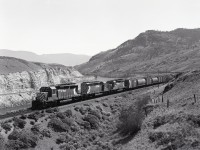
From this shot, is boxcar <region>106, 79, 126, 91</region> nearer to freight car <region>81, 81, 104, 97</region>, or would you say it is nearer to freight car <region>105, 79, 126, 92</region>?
freight car <region>105, 79, 126, 92</region>

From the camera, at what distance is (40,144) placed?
27.1m

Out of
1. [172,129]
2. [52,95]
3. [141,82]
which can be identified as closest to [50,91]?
[52,95]

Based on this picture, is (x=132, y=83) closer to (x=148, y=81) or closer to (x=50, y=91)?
(x=148, y=81)

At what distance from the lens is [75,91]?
45.9 m

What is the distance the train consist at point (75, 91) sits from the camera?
1459 inches

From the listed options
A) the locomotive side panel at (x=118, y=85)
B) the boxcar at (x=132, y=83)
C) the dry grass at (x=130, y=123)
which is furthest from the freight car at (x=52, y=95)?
the boxcar at (x=132, y=83)

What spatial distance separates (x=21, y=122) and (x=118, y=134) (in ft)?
39.2

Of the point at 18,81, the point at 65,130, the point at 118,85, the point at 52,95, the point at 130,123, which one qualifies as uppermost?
the point at 18,81

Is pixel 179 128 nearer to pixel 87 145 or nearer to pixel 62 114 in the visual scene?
pixel 87 145

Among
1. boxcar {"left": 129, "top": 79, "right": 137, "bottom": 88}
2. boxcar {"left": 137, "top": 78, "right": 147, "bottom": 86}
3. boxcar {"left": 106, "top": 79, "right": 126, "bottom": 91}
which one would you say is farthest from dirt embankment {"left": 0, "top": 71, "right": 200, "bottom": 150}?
boxcar {"left": 137, "top": 78, "right": 147, "bottom": 86}

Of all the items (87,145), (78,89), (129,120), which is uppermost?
(78,89)

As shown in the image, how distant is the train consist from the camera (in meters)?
37.1

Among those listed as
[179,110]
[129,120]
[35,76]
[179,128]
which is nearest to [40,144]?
[129,120]

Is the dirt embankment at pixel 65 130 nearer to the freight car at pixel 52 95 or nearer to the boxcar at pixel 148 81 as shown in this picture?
the freight car at pixel 52 95
